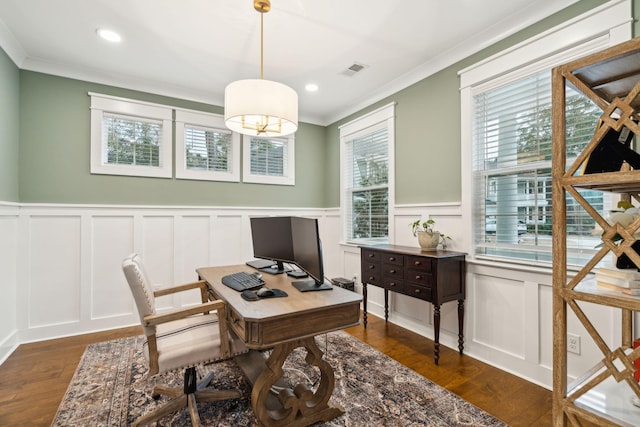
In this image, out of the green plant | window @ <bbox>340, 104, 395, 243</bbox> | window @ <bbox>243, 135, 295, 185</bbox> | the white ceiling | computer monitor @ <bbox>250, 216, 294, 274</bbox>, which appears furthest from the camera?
window @ <bbox>243, 135, 295, 185</bbox>

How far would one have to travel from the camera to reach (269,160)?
444 cm

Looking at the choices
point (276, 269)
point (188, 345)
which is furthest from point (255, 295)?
point (276, 269)

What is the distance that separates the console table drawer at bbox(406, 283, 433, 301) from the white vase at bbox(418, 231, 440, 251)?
399mm

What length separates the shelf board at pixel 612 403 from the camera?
923 millimetres

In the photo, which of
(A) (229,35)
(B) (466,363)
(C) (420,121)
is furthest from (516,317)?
(A) (229,35)

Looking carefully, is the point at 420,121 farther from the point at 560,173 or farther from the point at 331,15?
the point at 560,173

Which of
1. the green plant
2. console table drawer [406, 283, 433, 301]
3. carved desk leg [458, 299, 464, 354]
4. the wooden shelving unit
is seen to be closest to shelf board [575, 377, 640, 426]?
the wooden shelving unit

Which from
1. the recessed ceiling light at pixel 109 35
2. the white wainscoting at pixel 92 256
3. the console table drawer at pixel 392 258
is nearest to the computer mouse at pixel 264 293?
the console table drawer at pixel 392 258

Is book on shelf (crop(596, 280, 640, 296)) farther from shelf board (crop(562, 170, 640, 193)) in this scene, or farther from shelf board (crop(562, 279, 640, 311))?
shelf board (crop(562, 170, 640, 193))

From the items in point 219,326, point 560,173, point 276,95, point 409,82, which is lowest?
point 219,326

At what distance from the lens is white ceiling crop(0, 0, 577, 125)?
88.9 inches

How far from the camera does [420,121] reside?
322 cm

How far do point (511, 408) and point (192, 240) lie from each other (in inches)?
137

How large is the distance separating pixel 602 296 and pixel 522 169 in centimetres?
174
